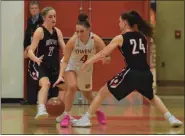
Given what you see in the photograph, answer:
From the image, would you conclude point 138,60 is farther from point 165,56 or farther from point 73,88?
point 165,56

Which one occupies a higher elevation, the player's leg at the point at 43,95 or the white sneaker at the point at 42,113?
the player's leg at the point at 43,95

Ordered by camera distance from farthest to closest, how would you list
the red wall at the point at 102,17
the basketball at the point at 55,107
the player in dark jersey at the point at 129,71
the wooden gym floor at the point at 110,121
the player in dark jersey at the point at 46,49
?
the red wall at the point at 102,17 < the player in dark jersey at the point at 46,49 < the basketball at the point at 55,107 < the player in dark jersey at the point at 129,71 < the wooden gym floor at the point at 110,121

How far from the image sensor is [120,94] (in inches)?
230

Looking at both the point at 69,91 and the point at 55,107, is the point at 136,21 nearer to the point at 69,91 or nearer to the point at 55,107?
the point at 69,91

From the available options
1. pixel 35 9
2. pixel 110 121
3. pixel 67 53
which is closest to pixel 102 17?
pixel 35 9

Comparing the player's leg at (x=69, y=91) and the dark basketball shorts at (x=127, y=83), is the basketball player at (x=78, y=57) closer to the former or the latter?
the player's leg at (x=69, y=91)

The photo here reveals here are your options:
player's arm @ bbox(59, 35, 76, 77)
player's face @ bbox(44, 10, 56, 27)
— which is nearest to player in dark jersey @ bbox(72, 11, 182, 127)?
player's arm @ bbox(59, 35, 76, 77)

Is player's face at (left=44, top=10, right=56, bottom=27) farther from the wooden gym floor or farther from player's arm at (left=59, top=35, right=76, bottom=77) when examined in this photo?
the wooden gym floor

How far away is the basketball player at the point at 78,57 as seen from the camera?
6.13 meters

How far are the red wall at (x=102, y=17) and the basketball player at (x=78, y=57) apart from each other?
3174 millimetres

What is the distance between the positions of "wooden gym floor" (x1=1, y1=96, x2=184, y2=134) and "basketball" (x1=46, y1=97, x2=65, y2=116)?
0.67 feet

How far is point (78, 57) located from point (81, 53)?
0.07m

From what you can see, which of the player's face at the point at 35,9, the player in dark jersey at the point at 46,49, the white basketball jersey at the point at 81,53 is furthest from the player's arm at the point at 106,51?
the player's face at the point at 35,9

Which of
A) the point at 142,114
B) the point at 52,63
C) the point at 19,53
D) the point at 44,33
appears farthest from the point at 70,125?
the point at 19,53
